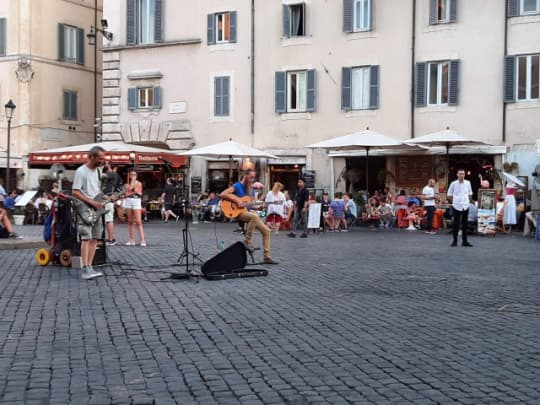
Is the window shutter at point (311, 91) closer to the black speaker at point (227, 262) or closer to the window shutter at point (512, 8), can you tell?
the window shutter at point (512, 8)

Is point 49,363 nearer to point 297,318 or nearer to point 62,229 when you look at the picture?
point 297,318

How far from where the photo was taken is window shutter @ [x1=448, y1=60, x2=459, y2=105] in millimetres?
26953

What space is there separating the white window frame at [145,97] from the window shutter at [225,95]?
338 cm

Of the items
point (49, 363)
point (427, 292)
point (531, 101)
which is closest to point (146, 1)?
point (531, 101)

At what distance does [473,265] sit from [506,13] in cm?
1523

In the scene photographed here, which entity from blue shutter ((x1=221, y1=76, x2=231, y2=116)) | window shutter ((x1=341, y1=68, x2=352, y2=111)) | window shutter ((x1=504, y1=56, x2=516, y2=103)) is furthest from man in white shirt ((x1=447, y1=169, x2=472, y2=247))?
blue shutter ((x1=221, y1=76, x2=231, y2=116))

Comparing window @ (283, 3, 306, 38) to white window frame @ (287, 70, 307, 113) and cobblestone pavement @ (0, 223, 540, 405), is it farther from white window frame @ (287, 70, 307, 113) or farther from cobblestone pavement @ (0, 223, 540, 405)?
cobblestone pavement @ (0, 223, 540, 405)

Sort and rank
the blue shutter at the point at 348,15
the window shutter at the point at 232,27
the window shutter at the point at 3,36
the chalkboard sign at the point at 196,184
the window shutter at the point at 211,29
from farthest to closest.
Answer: the window shutter at the point at 3,36, the chalkboard sign at the point at 196,184, the window shutter at the point at 211,29, the window shutter at the point at 232,27, the blue shutter at the point at 348,15

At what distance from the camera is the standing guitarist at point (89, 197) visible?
35.5ft

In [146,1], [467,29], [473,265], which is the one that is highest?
[146,1]

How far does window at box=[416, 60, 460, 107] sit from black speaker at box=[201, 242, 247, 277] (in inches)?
693

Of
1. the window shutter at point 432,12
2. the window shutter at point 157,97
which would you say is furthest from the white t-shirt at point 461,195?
the window shutter at point 157,97

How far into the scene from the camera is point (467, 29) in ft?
88.1

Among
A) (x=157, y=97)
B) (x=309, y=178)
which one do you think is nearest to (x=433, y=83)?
(x=309, y=178)
